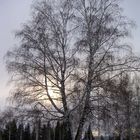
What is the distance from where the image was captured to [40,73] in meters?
24.6

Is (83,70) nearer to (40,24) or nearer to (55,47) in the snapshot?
(55,47)

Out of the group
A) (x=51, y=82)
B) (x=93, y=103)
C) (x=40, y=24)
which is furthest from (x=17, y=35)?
(x=93, y=103)

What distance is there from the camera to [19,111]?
24094 mm

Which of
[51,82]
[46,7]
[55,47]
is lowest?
[51,82]

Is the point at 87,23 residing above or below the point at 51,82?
above

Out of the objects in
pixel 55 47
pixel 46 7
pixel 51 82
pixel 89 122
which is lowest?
pixel 89 122

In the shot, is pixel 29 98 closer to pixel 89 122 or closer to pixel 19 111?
pixel 19 111

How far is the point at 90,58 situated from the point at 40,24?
12.3ft

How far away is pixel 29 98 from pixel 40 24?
4.58m

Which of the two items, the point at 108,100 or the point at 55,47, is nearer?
the point at 108,100

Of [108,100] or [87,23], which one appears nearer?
[108,100]

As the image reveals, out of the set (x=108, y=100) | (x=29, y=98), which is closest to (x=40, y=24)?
(x=29, y=98)

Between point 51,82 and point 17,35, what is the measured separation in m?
3.59

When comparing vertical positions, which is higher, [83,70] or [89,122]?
[83,70]
